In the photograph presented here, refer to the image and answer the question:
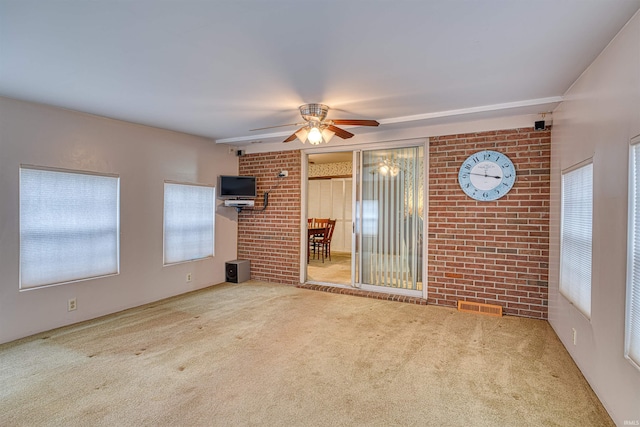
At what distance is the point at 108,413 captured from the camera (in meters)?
2.01

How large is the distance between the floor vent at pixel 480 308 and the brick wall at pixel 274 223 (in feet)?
8.17

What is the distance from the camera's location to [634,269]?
1771mm

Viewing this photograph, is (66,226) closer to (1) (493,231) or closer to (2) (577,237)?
(1) (493,231)

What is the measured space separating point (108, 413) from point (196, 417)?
0.57 metres

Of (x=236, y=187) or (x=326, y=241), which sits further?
(x=326, y=241)

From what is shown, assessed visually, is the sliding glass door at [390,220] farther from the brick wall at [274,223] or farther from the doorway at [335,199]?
the doorway at [335,199]

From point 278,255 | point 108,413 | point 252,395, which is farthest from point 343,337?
point 278,255

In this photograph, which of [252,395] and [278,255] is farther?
[278,255]

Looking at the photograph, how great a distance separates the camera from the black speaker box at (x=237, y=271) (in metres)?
5.39

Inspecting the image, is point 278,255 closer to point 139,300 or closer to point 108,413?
point 139,300

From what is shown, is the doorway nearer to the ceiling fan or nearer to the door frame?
the door frame

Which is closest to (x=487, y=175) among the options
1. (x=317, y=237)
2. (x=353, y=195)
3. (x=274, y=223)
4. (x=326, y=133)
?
(x=353, y=195)

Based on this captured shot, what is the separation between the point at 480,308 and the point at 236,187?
13.1 feet

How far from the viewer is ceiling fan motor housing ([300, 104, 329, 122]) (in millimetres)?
3363
